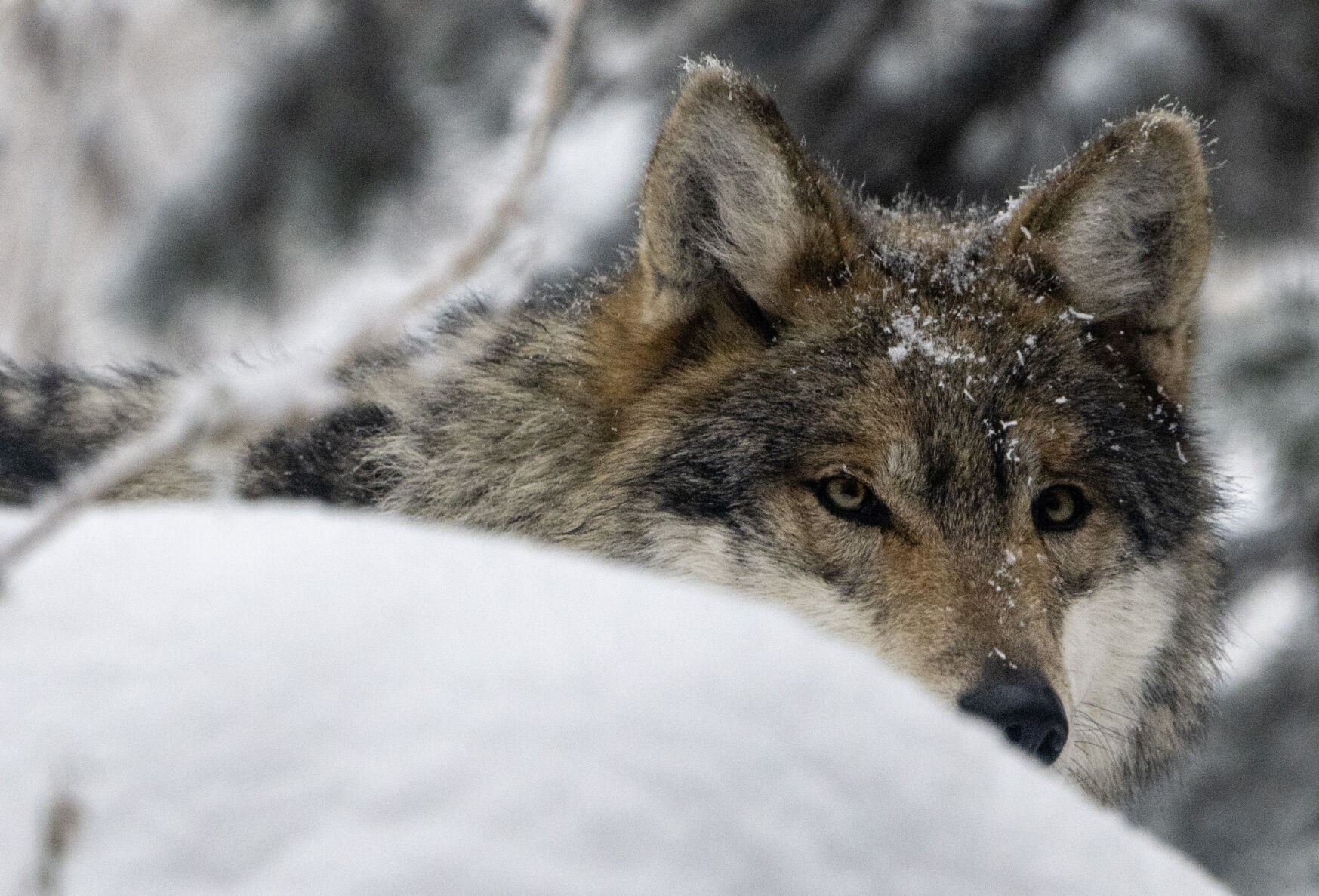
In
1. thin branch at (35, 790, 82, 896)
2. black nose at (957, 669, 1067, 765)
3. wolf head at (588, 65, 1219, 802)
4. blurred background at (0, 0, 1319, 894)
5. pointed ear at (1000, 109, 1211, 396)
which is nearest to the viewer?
thin branch at (35, 790, 82, 896)

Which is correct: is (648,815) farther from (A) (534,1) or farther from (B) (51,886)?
(A) (534,1)

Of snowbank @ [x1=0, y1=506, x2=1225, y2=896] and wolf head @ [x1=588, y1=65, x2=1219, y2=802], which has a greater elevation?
wolf head @ [x1=588, y1=65, x2=1219, y2=802]

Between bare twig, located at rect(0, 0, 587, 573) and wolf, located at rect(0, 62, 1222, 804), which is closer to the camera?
bare twig, located at rect(0, 0, 587, 573)

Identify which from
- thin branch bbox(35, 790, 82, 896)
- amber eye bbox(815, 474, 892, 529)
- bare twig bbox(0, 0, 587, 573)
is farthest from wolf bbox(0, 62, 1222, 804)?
thin branch bbox(35, 790, 82, 896)

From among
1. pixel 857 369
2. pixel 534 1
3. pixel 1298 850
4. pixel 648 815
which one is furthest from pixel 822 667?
pixel 1298 850

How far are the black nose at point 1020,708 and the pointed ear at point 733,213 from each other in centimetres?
89

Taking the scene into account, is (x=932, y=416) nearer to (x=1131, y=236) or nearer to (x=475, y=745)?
(x=1131, y=236)

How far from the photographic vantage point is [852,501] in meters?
2.46

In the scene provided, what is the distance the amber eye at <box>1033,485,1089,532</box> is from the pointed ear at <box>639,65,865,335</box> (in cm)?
62

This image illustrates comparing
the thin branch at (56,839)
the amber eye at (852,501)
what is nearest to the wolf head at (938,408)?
the amber eye at (852,501)

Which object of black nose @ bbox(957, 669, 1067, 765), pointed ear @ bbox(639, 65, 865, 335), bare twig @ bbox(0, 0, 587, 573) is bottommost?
black nose @ bbox(957, 669, 1067, 765)

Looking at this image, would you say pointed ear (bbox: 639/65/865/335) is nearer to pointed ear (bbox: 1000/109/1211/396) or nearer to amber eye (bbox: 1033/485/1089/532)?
pointed ear (bbox: 1000/109/1211/396)

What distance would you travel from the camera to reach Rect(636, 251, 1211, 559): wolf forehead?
7.96ft

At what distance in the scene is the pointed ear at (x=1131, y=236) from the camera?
266cm
